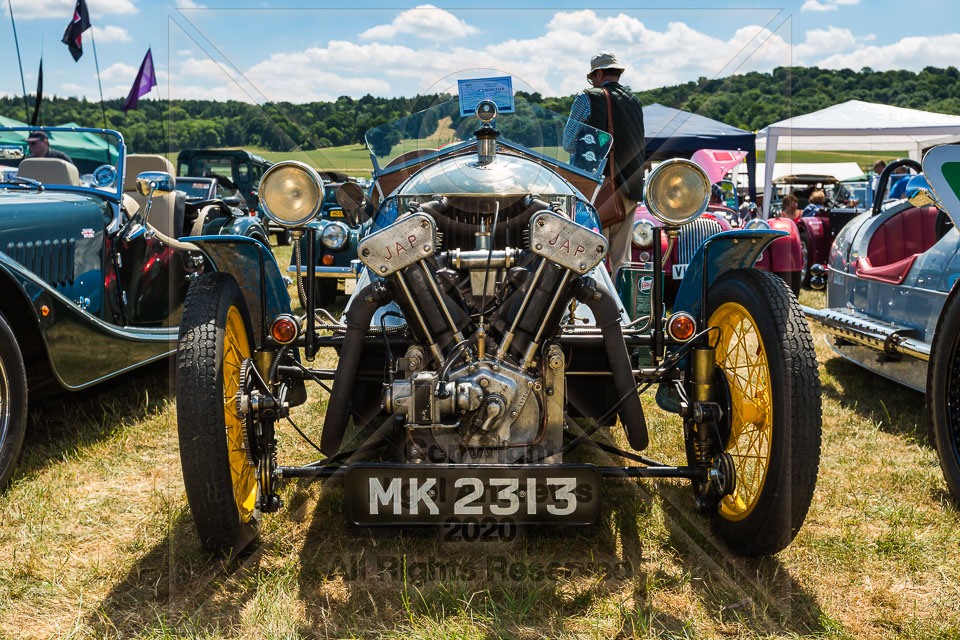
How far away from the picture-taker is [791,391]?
7.67 ft

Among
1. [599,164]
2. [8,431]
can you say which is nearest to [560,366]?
[599,164]

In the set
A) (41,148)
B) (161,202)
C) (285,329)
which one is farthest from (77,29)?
(285,329)

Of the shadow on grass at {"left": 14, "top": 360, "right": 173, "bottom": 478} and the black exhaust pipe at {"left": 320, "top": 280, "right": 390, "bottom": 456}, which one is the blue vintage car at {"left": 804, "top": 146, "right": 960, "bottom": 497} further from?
the shadow on grass at {"left": 14, "top": 360, "right": 173, "bottom": 478}

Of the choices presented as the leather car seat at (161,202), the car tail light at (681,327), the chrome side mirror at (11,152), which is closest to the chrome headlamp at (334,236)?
the car tail light at (681,327)

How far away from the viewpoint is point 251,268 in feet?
9.81

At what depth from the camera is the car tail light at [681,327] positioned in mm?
2750

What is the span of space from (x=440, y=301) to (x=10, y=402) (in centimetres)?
195

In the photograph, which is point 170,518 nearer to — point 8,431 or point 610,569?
point 8,431

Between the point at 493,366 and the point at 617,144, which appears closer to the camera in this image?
the point at 493,366

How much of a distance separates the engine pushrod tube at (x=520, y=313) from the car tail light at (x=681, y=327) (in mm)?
570

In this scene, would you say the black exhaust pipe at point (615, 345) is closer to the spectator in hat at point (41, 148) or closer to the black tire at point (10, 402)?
the black tire at point (10, 402)

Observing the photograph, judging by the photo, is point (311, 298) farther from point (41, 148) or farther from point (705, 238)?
point (705, 238)

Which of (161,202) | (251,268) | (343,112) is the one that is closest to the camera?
(343,112)

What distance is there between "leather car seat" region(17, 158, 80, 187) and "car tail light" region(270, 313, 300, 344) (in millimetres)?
2701
